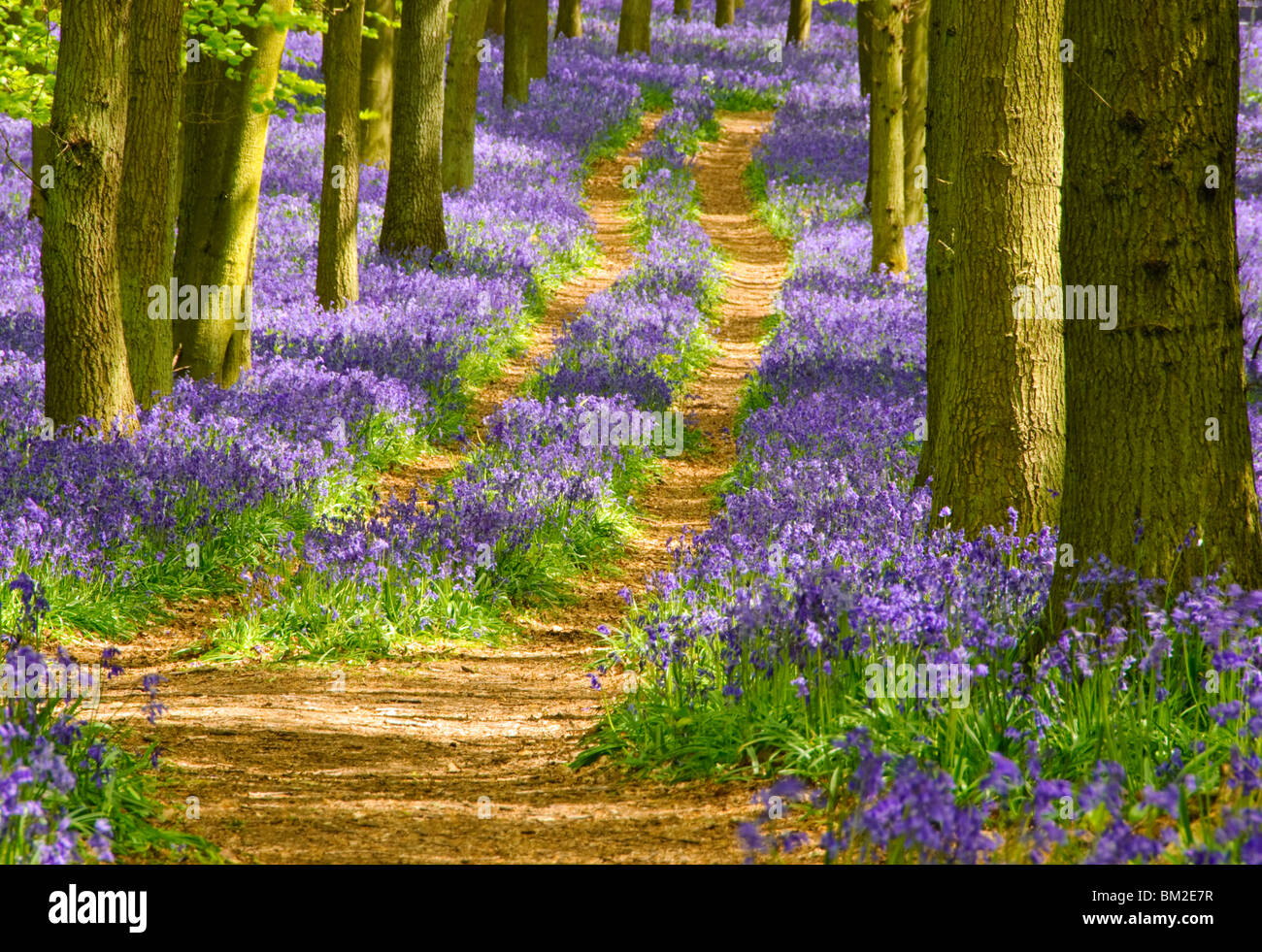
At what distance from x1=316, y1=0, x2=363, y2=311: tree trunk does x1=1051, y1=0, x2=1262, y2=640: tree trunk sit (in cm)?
982

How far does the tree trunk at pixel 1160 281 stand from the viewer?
4.07 metres

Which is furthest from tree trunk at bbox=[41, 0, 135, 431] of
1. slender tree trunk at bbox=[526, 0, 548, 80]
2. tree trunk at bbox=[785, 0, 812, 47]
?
tree trunk at bbox=[785, 0, 812, 47]

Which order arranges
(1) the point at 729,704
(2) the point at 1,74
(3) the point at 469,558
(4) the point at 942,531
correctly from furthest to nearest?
(2) the point at 1,74 → (3) the point at 469,558 → (4) the point at 942,531 → (1) the point at 729,704

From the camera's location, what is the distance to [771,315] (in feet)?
52.5

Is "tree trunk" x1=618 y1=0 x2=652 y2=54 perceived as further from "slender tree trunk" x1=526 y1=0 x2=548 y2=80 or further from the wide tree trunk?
the wide tree trunk

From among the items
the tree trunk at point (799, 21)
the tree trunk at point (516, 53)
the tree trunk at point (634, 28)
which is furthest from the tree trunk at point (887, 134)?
the tree trunk at point (799, 21)

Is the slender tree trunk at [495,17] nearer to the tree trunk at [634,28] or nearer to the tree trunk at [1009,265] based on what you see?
the tree trunk at [634,28]

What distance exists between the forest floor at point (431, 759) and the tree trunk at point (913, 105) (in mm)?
12710

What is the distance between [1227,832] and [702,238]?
1801 centimetres

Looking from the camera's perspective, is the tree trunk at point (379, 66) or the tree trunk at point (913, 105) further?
the tree trunk at point (913, 105)

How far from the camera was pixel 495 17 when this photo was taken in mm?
35469

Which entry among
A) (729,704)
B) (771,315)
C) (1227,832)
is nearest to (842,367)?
(771,315)

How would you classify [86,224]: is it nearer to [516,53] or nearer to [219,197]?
[219,197]
